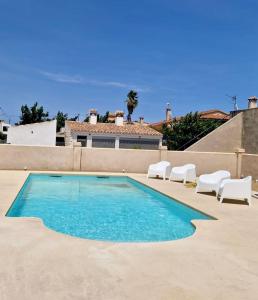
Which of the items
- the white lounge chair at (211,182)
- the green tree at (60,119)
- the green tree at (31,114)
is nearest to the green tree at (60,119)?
the green tree at (60,119)

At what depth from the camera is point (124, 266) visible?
4.81 metres

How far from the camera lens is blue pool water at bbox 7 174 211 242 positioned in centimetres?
800

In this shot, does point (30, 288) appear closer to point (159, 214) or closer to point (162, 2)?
point (159, 214)

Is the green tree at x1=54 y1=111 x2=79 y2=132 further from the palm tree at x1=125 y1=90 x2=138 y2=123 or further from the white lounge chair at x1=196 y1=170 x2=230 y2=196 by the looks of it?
the white lounge chair at x1=196 y1=170 x2=230 y2=196

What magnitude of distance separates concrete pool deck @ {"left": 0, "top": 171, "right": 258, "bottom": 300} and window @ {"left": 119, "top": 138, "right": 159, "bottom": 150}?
40.2m

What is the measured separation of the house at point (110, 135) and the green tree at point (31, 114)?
16836 millimetres

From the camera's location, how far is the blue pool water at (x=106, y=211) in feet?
26.2

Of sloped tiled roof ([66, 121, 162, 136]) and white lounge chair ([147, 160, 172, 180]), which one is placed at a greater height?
sloped tiled roof ([66, 121, 162, 136])

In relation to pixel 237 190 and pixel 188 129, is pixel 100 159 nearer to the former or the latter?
pixel 237 190

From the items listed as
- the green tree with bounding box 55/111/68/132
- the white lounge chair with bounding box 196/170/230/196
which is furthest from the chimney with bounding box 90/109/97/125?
the white lounge chair with bounding box 196/170/230/196

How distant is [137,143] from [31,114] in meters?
23.6

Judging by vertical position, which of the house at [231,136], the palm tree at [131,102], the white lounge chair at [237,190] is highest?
the palm tree at [131,102]

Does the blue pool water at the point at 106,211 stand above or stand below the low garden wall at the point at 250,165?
below

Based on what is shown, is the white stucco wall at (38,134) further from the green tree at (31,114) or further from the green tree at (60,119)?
the green tree at (60,119)
